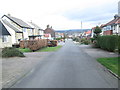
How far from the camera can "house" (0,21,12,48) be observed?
1116 inches

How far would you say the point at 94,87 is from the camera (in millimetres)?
5742

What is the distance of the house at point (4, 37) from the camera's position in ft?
93.0

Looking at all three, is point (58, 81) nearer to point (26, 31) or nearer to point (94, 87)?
point (94, 87)

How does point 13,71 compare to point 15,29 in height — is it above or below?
below

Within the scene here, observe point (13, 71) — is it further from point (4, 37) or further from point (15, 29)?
point (15, 29)

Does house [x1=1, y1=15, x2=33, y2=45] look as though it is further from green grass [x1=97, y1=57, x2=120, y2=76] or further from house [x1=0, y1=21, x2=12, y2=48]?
green grass [x1=97, y1=57, x2=120, y2=76]

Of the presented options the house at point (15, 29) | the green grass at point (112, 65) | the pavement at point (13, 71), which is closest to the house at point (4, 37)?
the house at point (15, 29)

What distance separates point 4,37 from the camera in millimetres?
29000

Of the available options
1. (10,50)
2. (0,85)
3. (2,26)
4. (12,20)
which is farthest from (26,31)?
(0,85)

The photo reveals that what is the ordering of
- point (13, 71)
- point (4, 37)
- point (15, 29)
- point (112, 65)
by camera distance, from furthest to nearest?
1. point (15, 29)
2. point (4, 37)
3. point (112, 65)
4. point (13, 71)

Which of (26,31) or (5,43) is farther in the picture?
(26,31)

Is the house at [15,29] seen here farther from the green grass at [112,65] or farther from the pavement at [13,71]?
the green grass at [112,65]

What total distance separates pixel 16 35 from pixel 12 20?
523cm

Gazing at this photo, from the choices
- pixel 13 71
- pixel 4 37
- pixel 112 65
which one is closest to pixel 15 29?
pixel 4 37
